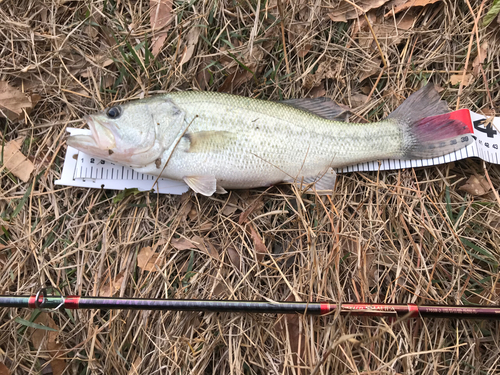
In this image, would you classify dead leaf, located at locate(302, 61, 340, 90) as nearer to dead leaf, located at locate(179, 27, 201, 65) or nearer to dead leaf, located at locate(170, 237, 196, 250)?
dead leaf, located at locate(179, 27, 201, 65)

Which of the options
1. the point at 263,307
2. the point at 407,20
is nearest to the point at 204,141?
the point at 263,307

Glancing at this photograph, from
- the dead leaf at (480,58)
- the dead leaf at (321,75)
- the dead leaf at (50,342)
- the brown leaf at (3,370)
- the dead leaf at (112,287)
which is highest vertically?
the dead leaf at (480,58)

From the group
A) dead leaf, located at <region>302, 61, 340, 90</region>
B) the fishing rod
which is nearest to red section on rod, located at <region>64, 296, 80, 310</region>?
the fishing rod

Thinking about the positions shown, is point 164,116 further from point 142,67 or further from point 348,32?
point 348,32

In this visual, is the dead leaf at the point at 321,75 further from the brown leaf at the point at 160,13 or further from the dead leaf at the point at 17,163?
the dead leaf at the point at 17,163

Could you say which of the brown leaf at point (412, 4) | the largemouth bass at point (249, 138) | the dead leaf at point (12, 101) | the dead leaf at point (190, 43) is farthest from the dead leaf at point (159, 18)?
the brown leaf at point (412, 4)

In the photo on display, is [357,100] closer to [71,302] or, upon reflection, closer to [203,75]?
[203,75]

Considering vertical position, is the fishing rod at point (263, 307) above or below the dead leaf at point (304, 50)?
below
